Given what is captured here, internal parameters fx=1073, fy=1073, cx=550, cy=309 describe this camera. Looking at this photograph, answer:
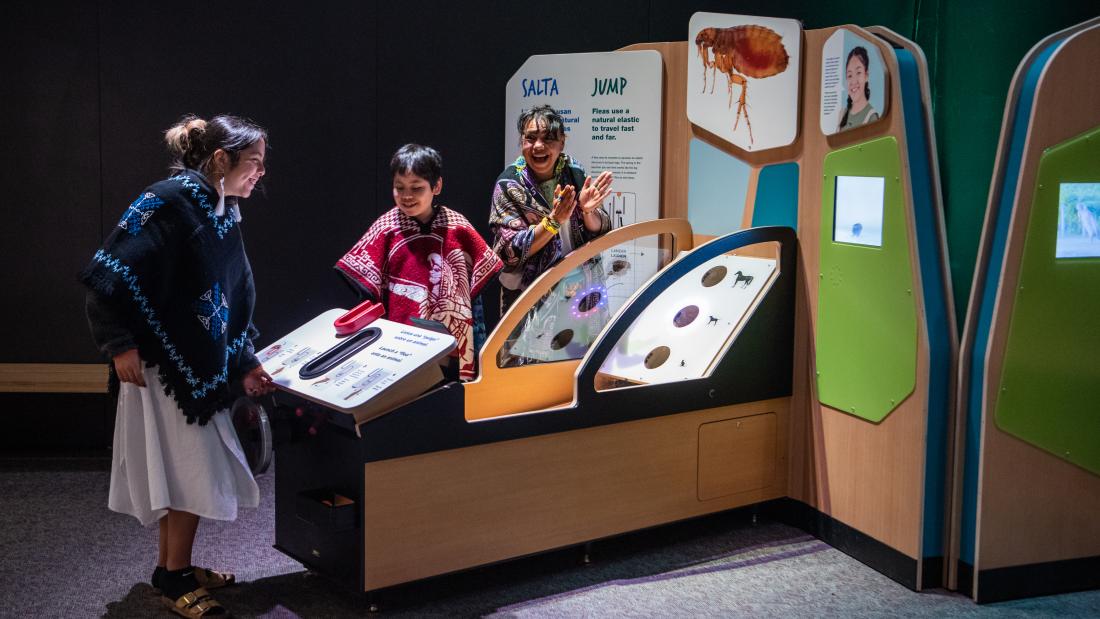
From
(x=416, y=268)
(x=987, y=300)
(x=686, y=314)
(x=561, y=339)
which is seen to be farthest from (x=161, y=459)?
(x=987, y=300)

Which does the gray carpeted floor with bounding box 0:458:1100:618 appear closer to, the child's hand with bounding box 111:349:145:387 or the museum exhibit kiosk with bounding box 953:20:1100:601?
the museum exhibit kiosk with bounding box 953:20:1100:601

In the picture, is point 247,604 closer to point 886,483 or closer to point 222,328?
point 222,328

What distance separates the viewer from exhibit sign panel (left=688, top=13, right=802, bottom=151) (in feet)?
13.1

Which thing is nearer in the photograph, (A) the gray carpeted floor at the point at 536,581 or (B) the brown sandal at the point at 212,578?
(A) the gray carpeted floor at the point at 536,581

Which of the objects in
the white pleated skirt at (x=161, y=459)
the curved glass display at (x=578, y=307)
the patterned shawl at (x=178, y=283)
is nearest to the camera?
the patterned shawl at (x=178, y=283)

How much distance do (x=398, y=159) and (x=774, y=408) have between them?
5.63ft

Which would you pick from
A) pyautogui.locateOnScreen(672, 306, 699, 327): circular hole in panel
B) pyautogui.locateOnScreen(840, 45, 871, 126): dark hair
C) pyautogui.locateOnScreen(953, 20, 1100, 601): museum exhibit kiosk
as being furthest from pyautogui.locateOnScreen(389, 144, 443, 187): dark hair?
pyautogui.locateOnScreen(953, 20, 1100, 601): museum exhibit kiosk

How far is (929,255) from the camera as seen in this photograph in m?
3.51

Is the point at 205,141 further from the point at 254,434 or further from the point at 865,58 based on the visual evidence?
the point at 865,58

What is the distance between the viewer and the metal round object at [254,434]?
343 cm

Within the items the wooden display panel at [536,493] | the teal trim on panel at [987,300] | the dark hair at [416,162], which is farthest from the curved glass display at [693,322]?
the dark hair at [416,162]

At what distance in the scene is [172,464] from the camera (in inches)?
127

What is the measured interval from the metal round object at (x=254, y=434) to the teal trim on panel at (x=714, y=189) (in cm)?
197

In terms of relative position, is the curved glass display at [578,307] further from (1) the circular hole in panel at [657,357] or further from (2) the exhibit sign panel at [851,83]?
(2) the exhibit sign panel at [851,83]
